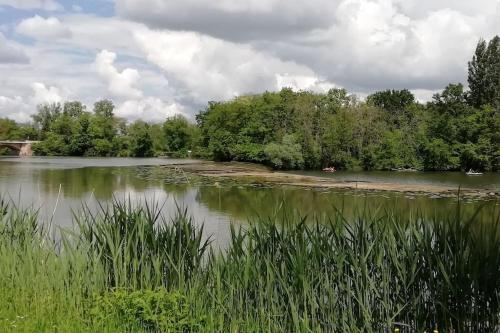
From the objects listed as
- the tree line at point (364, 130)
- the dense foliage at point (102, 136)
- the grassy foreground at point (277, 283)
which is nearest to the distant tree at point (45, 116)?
the dense foliage at point (102, 136)

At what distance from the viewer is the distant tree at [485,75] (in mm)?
58406

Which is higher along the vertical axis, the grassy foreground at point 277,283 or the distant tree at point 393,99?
the distant tree at point 393,99

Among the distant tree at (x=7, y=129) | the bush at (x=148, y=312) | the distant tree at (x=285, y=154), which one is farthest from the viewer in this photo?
the distant tree at (x=7, y=129)

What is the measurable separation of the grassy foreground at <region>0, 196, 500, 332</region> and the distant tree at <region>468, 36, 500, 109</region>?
58.2m

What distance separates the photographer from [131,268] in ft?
20.9

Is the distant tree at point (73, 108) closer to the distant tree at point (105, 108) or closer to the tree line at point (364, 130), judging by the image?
the distant tree at point (105, 108)

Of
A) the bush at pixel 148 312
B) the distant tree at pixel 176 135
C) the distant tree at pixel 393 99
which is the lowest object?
the bush at pixel 148 312

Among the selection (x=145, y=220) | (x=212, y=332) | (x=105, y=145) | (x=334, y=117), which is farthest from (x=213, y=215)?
(x=105, y=145)

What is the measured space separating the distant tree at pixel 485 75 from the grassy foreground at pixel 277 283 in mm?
58249

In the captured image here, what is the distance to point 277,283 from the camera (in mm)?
6066

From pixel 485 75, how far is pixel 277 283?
5994cm

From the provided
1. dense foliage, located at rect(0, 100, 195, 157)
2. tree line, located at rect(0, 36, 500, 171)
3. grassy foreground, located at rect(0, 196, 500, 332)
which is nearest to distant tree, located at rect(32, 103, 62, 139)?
dense foliage, located at rect(0, 100, 195, 157)

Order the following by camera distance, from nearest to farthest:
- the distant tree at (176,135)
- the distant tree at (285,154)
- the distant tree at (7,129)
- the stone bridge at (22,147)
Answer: the distant tree at (285,154) < the stone bridge at (22,147) < the distant tree at (176,135) < the distant tree at (7,129)

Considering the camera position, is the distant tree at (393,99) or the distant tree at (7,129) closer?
the distant tree at (393,99)
